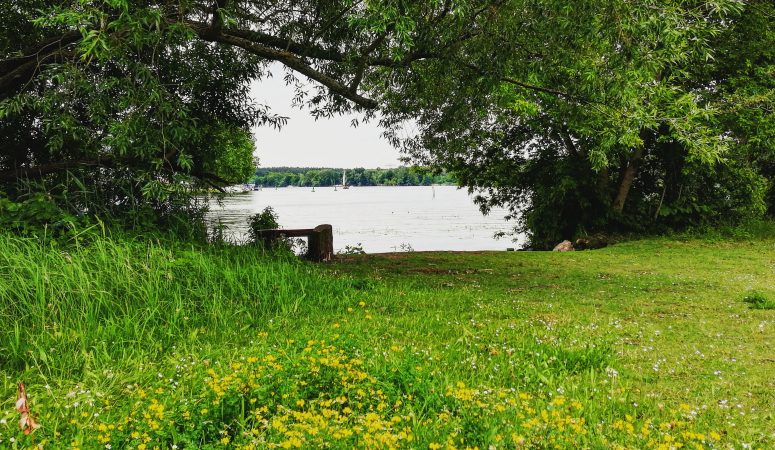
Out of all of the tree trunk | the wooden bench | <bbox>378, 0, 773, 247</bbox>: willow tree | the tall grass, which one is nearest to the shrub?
<bbox>378, 0, 773, 247</bbox>: willow tree

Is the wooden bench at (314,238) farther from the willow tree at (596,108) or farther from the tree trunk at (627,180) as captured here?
the tree trunk at (627,180)

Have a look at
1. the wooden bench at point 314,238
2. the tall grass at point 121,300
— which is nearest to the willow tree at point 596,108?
the wooden bench at point 314,238

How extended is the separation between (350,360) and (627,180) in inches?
780

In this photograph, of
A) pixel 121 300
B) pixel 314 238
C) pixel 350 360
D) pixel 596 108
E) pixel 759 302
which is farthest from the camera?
pixel 314 238

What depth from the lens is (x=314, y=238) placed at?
13.1 m

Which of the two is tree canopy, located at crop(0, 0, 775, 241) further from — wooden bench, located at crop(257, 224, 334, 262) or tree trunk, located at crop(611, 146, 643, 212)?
tree trunk, located at crop(611, 146, 643, 212)

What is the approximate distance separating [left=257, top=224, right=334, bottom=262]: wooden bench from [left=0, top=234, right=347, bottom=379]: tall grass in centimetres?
407

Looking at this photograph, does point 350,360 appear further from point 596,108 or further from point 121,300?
point 596,108

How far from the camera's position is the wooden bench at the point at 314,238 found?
12.7 m

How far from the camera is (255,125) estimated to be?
13055 millimetres

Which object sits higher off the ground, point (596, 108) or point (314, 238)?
point (596, 108)

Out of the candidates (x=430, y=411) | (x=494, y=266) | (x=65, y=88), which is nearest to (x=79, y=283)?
(x=65, y=88)

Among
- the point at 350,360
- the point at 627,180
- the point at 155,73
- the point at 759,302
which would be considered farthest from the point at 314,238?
the point at 627,180

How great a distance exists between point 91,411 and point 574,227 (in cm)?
2083
